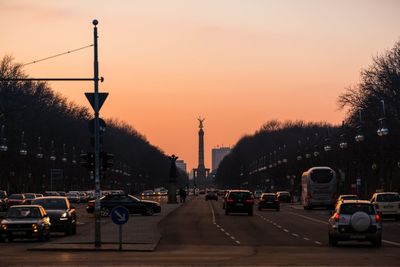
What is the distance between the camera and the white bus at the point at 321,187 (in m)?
80.1

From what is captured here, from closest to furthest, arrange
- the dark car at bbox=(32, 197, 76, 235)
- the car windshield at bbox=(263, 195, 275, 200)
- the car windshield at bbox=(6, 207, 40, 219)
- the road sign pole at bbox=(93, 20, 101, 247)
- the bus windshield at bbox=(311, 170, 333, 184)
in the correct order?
the road sign pole at bbox=(93, 20, 101, 247) < the car windshield at bbox=(6, 207, 40, 219) < the dark car at bbox=(32, 197, 76, 235) < the bus windshield at bbox=(311, 170, 333, 184) < the car windshield at bbox=(263, 195, 275, 200)

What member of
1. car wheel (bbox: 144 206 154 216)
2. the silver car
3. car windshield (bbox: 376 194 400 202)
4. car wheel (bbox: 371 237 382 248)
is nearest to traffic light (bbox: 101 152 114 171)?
the silver car

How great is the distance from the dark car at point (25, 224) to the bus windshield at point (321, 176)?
150 feet

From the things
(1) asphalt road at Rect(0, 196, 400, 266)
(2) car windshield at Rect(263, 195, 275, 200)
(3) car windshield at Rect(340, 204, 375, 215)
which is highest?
(2) car windshield at Rect(263, 195, 275, 200)

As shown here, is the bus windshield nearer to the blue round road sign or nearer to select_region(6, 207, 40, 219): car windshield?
select_region(6, 207, 40, 219): car windshield

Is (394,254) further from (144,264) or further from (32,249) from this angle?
(32,249)

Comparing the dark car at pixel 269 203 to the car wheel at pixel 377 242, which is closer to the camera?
the car wheel at pixel 377 242

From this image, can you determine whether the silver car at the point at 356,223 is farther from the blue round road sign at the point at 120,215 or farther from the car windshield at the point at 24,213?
the car windshield at the point at 24,213

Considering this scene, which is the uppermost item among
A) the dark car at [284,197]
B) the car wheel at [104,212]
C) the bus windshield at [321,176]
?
the bus windshield at [321,176]

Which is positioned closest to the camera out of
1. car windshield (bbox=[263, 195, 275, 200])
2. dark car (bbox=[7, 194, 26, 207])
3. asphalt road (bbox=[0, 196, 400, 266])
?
asphalt road (bbox=[0, 196, 400, 266])

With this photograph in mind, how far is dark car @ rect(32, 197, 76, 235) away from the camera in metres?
40.6

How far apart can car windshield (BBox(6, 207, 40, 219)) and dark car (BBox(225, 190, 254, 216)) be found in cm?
3314

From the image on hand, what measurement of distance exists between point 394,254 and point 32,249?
1176 centimetres

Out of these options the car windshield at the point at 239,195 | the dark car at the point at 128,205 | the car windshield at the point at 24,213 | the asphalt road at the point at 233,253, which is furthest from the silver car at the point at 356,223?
the car windshield at the point at 239,195
